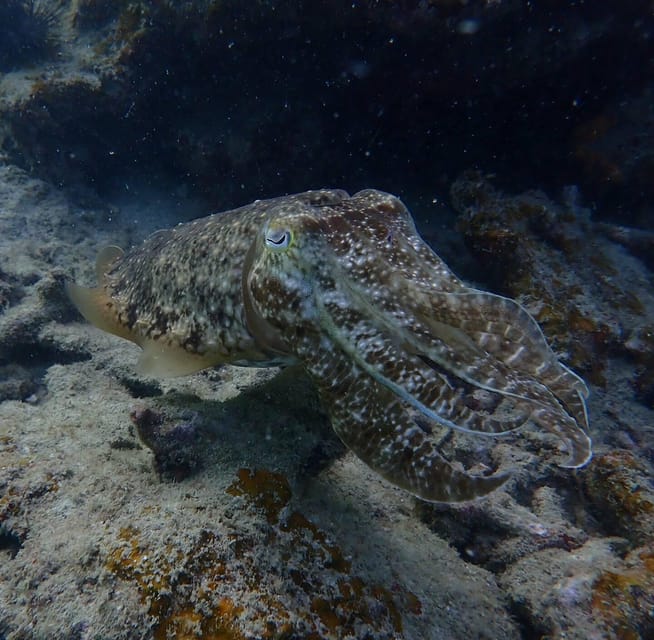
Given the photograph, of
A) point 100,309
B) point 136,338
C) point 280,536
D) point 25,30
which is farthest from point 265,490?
point 25,30

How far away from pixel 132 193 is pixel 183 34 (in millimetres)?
3273

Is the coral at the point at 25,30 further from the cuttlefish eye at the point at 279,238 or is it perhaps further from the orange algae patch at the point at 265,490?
the orange algae patch at the point at 265,490

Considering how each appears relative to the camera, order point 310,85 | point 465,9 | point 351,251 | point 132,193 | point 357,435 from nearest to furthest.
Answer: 1. point 357,435
2. point 351,251
3. point 465,9
4. point 310,85
5. point 132,193

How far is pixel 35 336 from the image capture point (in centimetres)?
554

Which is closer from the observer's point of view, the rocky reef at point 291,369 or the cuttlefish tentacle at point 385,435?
the cuttlefish tentacle at point 385,435

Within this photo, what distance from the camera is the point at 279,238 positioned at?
2.72 m

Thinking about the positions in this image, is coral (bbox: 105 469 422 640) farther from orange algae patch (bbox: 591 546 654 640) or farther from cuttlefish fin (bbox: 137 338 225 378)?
orange algae patch (bbox: 591 546 654 640)

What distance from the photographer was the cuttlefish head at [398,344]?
2.25 metres

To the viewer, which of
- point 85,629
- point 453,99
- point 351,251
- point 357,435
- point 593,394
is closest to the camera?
point 85,629

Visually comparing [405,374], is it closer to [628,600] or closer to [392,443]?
[392,443]

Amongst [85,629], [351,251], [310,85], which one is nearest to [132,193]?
[310,85]

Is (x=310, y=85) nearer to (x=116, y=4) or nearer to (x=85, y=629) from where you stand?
(x=116, y=4)

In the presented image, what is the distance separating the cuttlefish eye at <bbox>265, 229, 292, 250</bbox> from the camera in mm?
2717

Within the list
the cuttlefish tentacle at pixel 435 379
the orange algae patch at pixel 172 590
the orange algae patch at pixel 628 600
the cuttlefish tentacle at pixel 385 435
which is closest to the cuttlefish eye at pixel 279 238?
the cuttlefish tentacle at pixel 435 379
